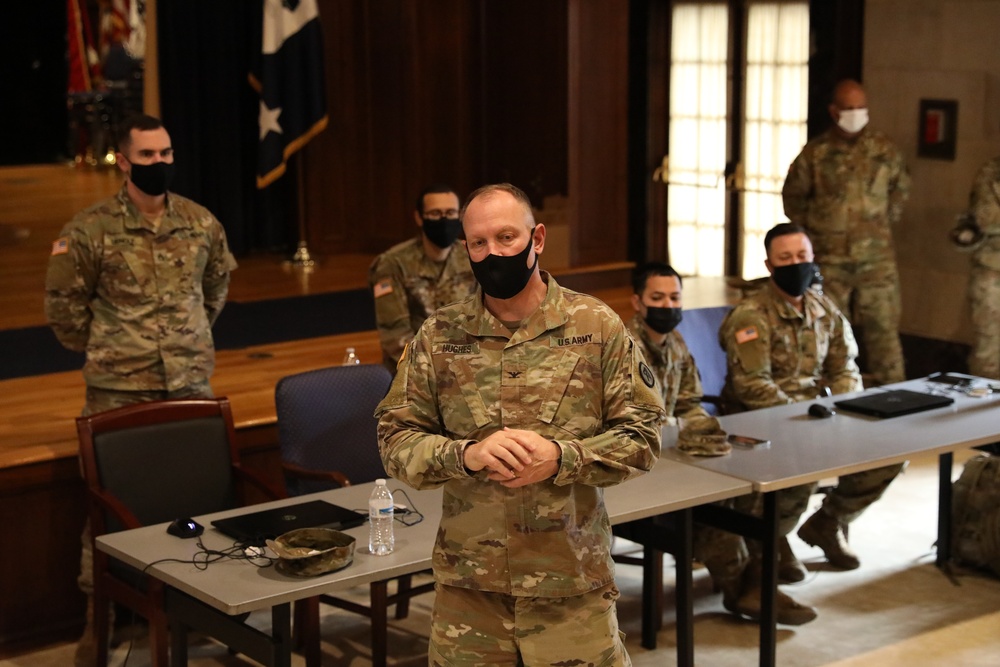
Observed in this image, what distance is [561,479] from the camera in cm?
289

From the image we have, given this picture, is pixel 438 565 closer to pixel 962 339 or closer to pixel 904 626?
pixel 904 626

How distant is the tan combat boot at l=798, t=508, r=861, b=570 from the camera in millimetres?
5879

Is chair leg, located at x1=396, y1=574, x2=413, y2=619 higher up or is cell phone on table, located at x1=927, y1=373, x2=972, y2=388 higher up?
cell phone on table, located at x1=927, y1=373, x2=972, y2=388

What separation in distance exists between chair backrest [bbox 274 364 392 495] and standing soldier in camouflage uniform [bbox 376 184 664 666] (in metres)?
2.16

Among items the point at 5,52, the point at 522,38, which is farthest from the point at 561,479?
the point at 5,52

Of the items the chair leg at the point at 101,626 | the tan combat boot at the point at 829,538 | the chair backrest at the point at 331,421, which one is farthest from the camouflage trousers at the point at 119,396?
the tan combat boot at the point at 829,538

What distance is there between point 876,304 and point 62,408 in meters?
4.39

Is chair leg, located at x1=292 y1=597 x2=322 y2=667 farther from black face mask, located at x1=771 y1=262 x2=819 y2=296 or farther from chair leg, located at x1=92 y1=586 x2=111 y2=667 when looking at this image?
black face mask, located at x1=771 y1=262 x2=819 y2=296

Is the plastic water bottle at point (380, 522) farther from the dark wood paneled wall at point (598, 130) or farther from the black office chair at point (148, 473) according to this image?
the dark wood paneled wall at point (598, 130)

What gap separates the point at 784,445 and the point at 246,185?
6.41m

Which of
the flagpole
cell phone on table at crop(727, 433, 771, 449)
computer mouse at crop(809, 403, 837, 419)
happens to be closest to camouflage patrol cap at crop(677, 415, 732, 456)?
cell phone on table at crop(727, 433, 771, 449)

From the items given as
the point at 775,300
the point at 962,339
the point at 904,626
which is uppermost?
the point at 775,300

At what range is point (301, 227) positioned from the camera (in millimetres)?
10250

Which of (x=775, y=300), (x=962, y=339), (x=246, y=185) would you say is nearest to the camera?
(x=775, y=300)
